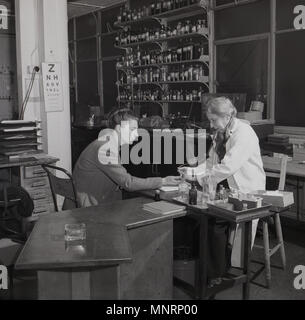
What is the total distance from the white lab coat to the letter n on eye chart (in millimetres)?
1918

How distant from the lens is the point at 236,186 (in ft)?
11.3

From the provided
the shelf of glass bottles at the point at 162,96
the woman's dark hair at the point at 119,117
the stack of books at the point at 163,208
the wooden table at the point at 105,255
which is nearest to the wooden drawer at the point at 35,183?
the woman's dark hair at the point at 119,117

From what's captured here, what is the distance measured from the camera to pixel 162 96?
670cm

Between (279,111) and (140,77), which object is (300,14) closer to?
(279,111)

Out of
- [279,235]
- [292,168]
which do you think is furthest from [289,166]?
[279,235]

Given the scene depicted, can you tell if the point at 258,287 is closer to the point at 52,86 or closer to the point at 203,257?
the point at 203,257

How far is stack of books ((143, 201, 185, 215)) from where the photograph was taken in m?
2.81

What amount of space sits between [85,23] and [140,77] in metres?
2.53

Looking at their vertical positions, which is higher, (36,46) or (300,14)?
(300,14)

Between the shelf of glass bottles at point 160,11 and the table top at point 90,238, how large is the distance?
3686 mm

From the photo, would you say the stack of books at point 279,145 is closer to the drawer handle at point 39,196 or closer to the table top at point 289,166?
the table top at point 289,166

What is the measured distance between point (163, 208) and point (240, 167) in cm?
81

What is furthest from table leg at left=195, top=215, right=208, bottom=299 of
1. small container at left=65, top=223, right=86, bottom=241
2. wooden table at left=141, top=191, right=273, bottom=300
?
small container at left=65, top=223, right=86, bottom=241
